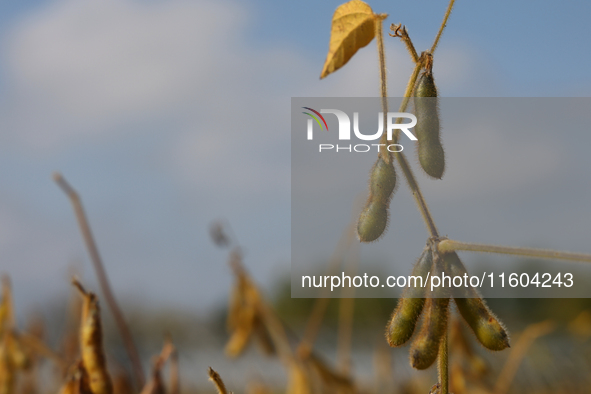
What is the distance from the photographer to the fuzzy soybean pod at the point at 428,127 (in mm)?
831

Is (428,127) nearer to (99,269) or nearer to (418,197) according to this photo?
(418,197)

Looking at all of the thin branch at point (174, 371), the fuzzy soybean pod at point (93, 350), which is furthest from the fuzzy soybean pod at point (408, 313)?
the thin branch at point (174, 371)

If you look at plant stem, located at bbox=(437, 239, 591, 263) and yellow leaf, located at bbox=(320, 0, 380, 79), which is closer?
plant stem, located at bbox=(437, 239, 591, 263)

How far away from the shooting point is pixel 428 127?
2.77ft

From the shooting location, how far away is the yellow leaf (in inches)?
36.3

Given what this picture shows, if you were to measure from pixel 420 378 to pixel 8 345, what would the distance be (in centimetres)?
250

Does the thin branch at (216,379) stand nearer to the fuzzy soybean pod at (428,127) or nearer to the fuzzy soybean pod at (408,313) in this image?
the fuzzy soybean pod at (408,313)

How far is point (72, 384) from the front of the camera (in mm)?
1322

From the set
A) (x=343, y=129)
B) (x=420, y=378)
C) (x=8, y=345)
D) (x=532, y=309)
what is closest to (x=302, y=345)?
(x=8, y=345)

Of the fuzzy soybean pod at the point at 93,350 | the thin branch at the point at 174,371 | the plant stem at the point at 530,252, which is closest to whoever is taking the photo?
the plant stem at the point at 530,252

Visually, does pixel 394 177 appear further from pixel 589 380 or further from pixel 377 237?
pixel 589 380

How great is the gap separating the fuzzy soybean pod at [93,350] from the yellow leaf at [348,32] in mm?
732

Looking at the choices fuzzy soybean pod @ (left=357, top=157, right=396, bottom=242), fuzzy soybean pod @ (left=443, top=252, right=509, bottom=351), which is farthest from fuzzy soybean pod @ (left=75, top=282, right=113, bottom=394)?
fuzzy soybean pod @ (left=443, top=252, right=509, bottom=351)

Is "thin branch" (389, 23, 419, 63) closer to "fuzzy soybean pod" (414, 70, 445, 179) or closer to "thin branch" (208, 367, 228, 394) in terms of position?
"fuzzy soybean pod" (414, 70, 445, 179)
